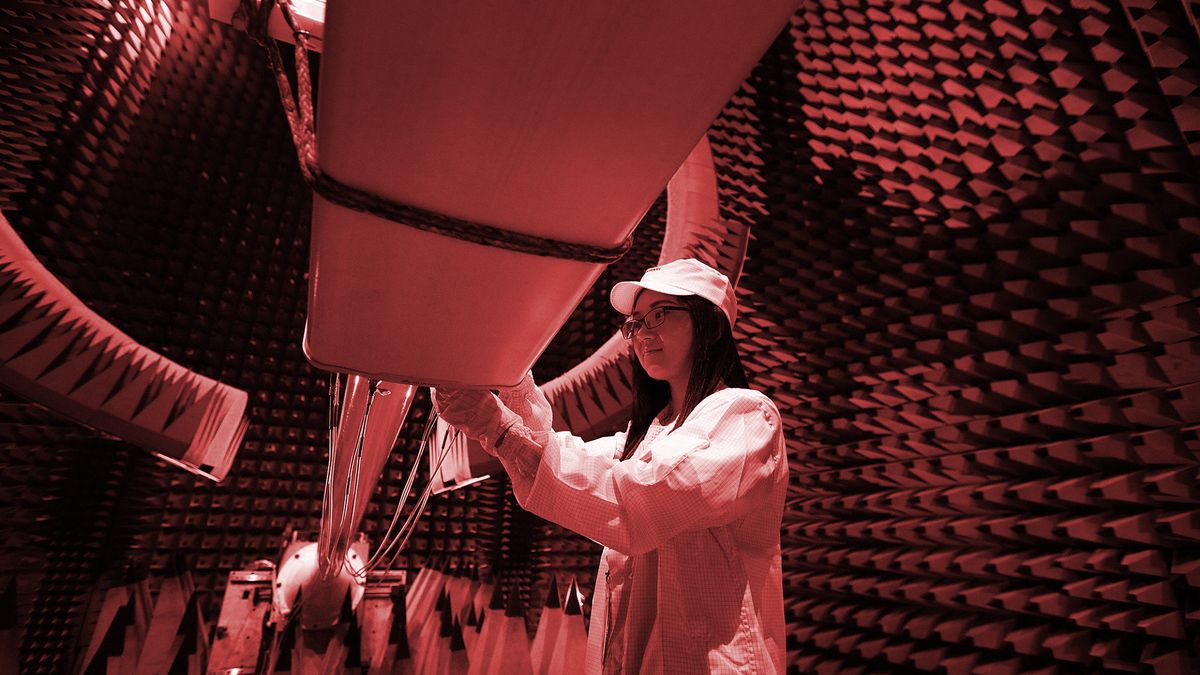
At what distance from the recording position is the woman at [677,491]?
40.9 inches

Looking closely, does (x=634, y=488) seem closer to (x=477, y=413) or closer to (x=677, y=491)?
(x=677, y=491)

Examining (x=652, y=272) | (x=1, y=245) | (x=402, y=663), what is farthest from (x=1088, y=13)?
(x=1, y=245)

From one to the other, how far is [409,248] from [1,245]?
278 centimetres

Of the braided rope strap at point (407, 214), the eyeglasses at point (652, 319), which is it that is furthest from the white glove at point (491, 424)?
the eyeglasses at point (652, 319)

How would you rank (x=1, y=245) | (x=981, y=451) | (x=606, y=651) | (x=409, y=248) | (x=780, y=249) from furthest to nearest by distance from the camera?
(x=780, y=249)
(x=1, y=245)
(x=981, y=451)
(x=606, y=651)
(x=409, y=248)

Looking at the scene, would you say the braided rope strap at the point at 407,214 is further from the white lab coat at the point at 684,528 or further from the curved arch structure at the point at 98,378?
the curved arch structure at the point at 98,378

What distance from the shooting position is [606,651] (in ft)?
4.23

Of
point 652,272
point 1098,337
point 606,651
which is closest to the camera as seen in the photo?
point 606,651

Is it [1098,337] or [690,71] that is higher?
[1098,337]

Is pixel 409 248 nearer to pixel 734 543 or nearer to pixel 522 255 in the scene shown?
pixel 522 255

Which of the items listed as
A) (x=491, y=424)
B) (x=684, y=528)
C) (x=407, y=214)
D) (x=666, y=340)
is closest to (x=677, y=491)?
(x=684, y=528)

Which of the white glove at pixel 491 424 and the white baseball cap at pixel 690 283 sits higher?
the white baseball cap at pixel 690 283

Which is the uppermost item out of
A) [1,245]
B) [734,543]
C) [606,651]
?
[1,245]

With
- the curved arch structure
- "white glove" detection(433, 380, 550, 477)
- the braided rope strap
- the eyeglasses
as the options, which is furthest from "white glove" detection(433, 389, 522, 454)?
the curved arch structure
